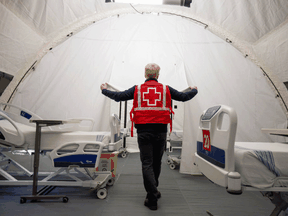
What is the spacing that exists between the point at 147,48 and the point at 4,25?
310 cm

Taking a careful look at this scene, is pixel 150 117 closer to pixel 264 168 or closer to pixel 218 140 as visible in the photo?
pixel 218 140

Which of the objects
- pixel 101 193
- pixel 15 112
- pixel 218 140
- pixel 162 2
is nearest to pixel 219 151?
pixel 218 140

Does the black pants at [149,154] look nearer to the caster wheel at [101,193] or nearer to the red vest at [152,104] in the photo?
the red vest at [152,104]

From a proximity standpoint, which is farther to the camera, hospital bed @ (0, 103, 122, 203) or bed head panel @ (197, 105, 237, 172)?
hospital bed @ (0, 103, 122, 203)

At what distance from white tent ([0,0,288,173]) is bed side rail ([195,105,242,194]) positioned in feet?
5.48

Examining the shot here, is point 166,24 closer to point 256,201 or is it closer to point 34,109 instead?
point 34,109

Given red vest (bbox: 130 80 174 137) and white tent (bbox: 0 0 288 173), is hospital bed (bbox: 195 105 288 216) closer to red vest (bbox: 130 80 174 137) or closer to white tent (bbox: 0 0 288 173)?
red vest (bbox: 130 80 174 137)

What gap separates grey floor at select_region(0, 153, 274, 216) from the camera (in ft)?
6.27

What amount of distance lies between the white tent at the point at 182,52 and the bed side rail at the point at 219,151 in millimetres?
1670

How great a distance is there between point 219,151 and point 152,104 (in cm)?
83

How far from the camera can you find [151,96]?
1.98 m

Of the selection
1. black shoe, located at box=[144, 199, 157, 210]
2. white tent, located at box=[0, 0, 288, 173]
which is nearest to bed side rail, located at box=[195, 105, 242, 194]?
black shoe, located at box=[144, 199, 157, 210]

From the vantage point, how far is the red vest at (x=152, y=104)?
6.41ft

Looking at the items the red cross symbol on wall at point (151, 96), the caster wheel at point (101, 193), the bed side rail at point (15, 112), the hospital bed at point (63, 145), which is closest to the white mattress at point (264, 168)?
the red cross symbol on wall at point (151, 96)
